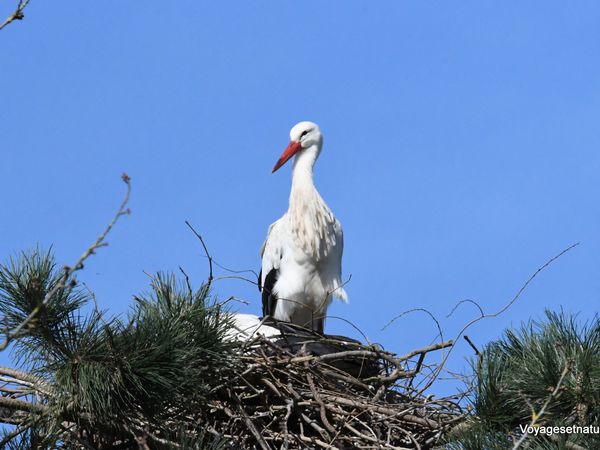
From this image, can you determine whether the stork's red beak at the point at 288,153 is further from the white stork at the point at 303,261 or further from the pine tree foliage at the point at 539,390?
the pine tree foliage at the point at 539,390

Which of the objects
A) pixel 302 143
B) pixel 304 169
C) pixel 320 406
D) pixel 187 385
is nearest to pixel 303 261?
pixel 304 169

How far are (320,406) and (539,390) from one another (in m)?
1.01

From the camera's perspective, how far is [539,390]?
3.50m

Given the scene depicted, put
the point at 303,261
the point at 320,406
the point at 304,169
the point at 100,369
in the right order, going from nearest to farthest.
A: the point at 100,369 < the point at 320,406 < the point at 303,261 < the point at 304,169

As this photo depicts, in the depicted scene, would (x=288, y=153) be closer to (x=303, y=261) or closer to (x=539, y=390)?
(x=303, y=261)

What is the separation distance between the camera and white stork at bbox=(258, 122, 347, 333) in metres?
6.10

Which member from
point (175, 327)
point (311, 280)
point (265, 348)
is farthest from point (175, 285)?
point (311, 280)

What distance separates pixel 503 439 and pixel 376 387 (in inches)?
50.2

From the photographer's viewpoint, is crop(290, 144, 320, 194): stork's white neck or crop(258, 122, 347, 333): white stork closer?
crop(258, 122, 347, 333): white stork

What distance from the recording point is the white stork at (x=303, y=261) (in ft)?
20.0

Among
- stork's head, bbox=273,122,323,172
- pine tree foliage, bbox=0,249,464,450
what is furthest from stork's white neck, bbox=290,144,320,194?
pine tree foliage, bbox=0,249,464,450

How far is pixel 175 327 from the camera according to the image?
11.7ft

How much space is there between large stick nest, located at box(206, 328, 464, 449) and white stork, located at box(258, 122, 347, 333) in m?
1.40

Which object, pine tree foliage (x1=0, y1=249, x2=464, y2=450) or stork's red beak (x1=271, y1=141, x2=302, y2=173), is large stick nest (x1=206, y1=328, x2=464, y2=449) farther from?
stork's red beak (x1=271, y1=141, x2=302, y2=173)
